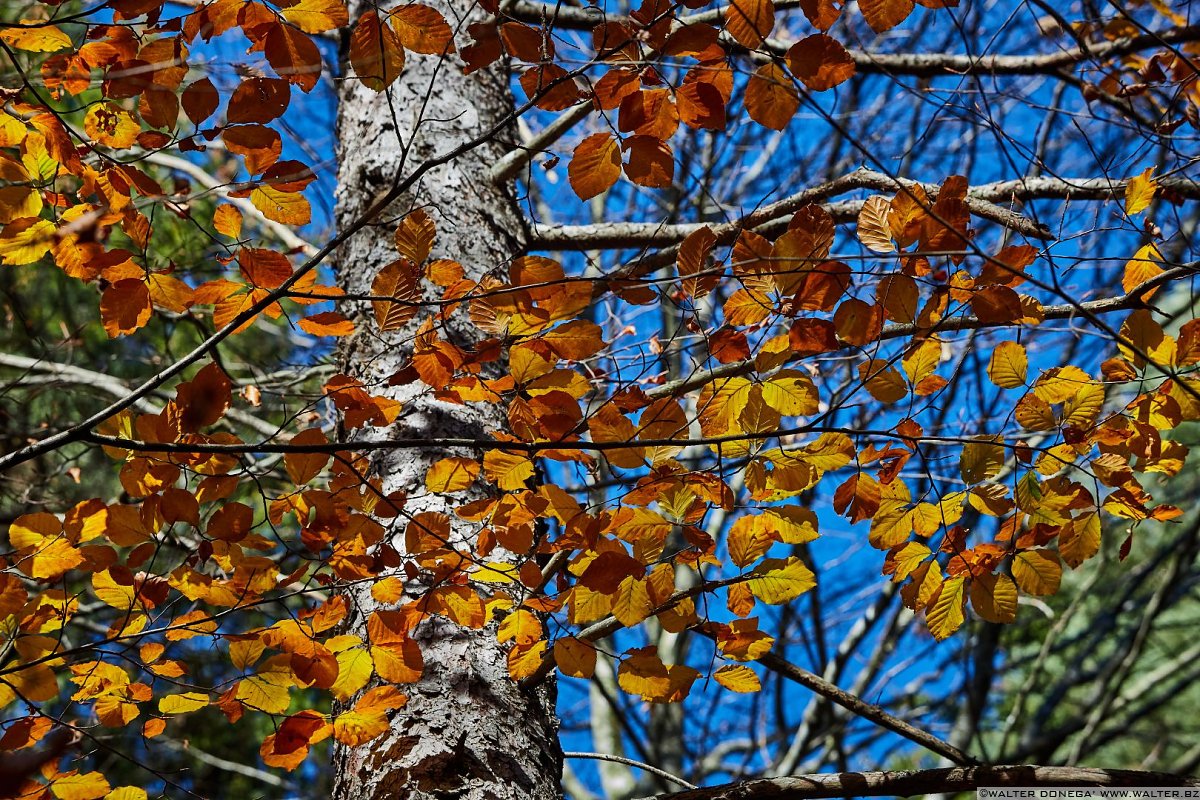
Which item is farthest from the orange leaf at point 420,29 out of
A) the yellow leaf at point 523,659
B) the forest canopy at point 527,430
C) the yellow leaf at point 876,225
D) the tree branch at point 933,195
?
the yellow leaf at point 523,659

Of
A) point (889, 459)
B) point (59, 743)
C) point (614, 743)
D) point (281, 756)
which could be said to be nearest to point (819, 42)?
point (889, 459)

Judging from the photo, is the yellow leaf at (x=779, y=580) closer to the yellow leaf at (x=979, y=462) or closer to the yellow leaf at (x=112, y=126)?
the yellow leaf at (x=979, y=462)

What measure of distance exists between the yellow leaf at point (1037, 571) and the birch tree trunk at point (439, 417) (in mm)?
855

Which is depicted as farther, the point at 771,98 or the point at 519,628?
the point at 519,628

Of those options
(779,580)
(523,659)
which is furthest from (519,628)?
(779,580)

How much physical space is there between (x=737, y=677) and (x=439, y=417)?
30.4 inches

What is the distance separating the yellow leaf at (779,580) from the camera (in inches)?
55.2

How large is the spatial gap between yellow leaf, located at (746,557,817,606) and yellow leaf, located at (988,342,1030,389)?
440 millimetres

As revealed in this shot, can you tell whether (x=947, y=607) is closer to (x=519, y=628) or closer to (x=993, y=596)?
(x=993, y=596)

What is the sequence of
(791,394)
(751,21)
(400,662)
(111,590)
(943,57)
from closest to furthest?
(751,21), (791,394), (400,662), (111,590), (943,57)

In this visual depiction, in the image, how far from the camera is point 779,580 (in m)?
1.42

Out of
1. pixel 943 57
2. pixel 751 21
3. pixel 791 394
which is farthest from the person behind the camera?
pixel 943 57

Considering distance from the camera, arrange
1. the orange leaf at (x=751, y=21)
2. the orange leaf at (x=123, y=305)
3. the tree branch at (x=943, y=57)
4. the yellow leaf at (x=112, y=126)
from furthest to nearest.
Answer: the tree branch at (x=943, y=57), the yellow leaf at (x=112, y=126), the orange leaf at (x=123, y=305), the orange leaf at (x=751, y=21)

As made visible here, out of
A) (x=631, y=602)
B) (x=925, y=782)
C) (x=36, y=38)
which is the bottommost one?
(x=925, y=782)
